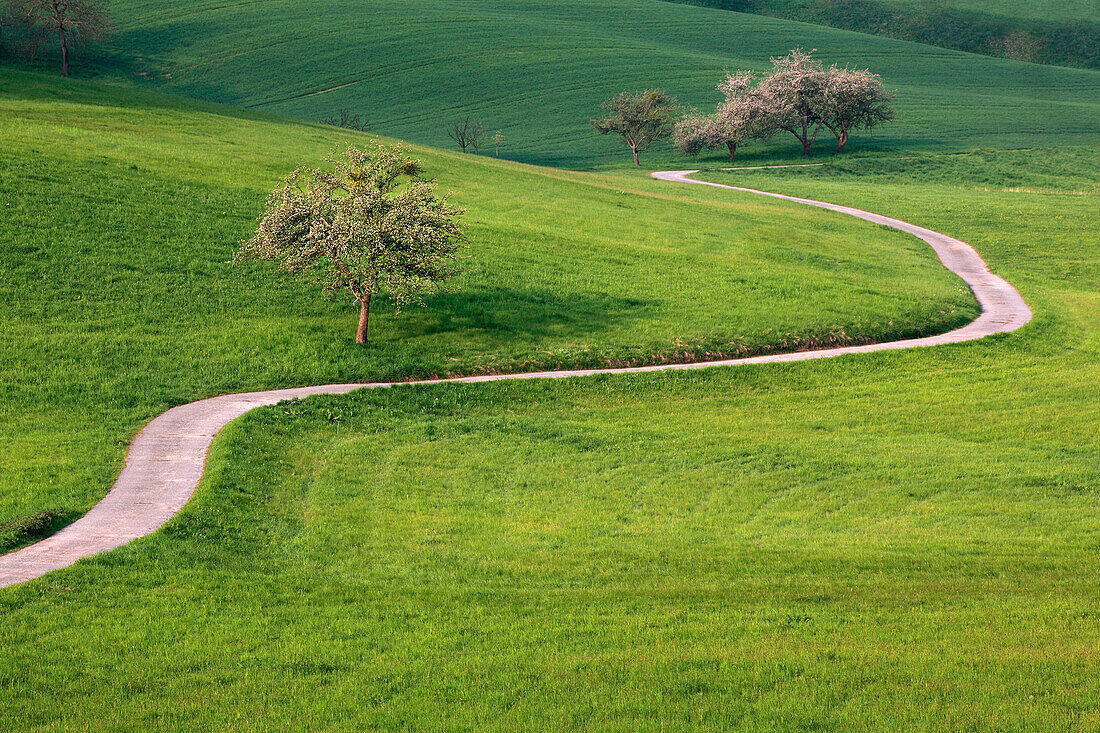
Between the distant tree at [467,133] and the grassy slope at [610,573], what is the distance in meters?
72.6

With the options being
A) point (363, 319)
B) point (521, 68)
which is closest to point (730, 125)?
point (521, 68)

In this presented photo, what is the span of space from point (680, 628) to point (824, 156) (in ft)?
276

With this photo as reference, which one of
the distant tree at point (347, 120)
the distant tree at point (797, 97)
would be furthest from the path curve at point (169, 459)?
the distant tree at point (347, 120)

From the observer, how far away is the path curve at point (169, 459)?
44.5 ft

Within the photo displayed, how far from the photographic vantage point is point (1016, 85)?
420ft

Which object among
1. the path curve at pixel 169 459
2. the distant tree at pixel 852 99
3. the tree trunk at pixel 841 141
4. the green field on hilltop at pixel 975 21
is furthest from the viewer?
the green field on hilltop at pixel 975 21

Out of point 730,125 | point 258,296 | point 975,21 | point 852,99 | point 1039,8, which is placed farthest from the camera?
point 1039,8

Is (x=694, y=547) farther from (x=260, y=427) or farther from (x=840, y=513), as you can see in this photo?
(x=260, y=427)

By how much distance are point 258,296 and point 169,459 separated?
12.0 metres

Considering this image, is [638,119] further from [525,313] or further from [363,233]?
[363,233]

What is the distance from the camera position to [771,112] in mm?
87688

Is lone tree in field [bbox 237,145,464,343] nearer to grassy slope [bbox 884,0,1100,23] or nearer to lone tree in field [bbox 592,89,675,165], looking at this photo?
lone tree in field [bbox 592,89,675,165]

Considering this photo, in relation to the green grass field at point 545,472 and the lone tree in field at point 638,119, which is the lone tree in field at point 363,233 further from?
→ the lone tree in field at point 638,119

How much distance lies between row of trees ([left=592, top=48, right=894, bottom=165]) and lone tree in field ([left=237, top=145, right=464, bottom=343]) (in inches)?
2596
